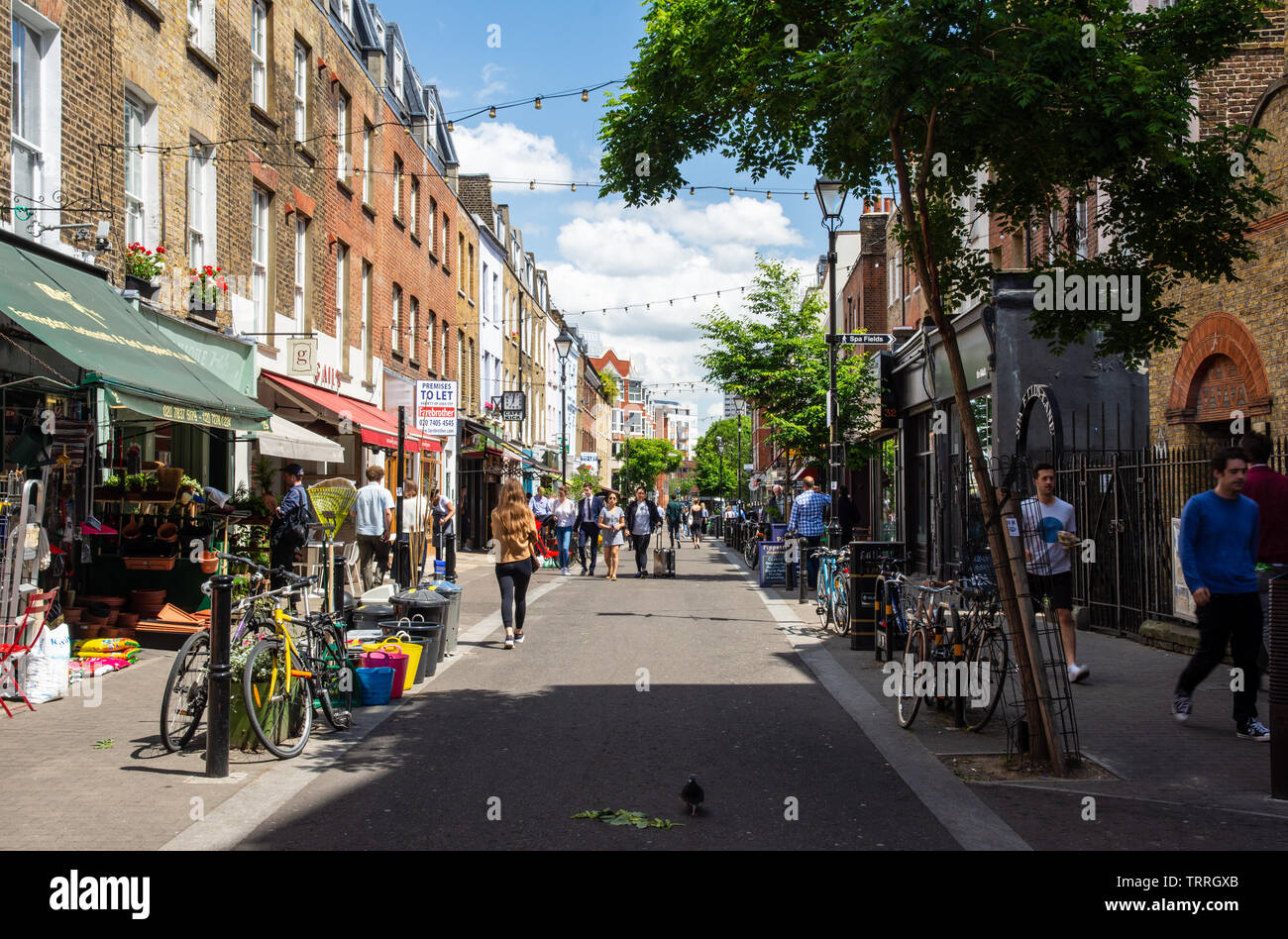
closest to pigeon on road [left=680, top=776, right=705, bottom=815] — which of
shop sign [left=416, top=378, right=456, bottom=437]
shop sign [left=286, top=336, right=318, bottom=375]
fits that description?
shop sign [left=416, top=378, right=456, bottom=437]

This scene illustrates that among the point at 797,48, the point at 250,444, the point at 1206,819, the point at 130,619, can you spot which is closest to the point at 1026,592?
the point at 1206,819

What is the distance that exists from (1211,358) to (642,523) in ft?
41.2

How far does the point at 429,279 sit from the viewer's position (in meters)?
30.0

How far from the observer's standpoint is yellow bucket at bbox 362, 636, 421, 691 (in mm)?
8750

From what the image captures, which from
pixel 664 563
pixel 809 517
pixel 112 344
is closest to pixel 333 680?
pixel 112 344

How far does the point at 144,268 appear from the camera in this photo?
13.2m

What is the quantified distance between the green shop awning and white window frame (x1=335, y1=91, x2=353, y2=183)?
10166 millimetres

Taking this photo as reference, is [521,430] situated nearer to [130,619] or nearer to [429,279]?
[429,279]

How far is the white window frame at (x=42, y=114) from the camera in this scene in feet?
36.8

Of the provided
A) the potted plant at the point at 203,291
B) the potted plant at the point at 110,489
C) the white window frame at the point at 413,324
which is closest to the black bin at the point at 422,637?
the potted plant at the point at 110,489

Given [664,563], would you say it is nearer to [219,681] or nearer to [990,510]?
[990,510]

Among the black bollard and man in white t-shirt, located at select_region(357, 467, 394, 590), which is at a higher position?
man in white t-shirt, located at select_region(357, 467, 394, 590)

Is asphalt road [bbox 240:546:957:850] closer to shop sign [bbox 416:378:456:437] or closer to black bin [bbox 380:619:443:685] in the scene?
black bin [bbox 380:619:443:685]
